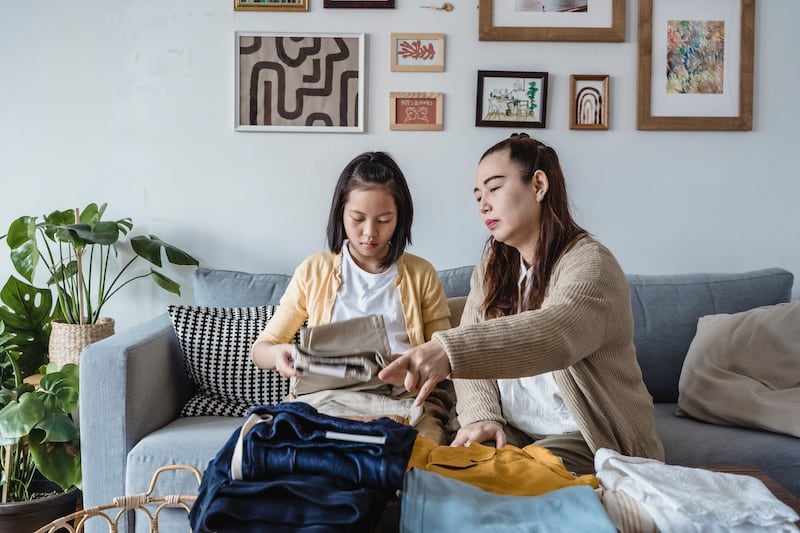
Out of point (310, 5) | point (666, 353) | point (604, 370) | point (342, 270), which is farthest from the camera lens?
point (310, 5)

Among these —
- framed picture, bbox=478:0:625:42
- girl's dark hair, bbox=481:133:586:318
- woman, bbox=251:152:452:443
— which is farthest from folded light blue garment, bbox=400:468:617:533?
framed picture, bbox=478:0:625:42

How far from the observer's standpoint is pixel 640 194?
2729 mm

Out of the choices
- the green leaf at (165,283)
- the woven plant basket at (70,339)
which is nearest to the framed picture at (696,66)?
the green leaf at (165,283)

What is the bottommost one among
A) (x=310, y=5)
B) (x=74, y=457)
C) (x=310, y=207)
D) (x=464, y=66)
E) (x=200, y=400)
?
(x=74, y=457)

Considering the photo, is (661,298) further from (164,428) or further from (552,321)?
(164,428)

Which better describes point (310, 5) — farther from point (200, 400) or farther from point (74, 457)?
point (74, 457)

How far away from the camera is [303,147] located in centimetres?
271

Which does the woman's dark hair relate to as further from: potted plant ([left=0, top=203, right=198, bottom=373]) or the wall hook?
the wall hook

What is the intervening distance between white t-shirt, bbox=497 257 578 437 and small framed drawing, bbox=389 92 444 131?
1118 millimetres

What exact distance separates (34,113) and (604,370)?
2287mm

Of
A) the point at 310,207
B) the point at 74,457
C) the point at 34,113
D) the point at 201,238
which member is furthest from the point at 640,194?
the point at 34,113

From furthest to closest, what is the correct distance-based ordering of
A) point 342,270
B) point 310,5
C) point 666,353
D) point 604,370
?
point 310,5 < point 666,353 < point 342,270 < point 604,370

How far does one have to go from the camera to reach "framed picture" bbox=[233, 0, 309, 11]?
266 cm

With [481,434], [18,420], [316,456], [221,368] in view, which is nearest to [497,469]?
[316,456]
